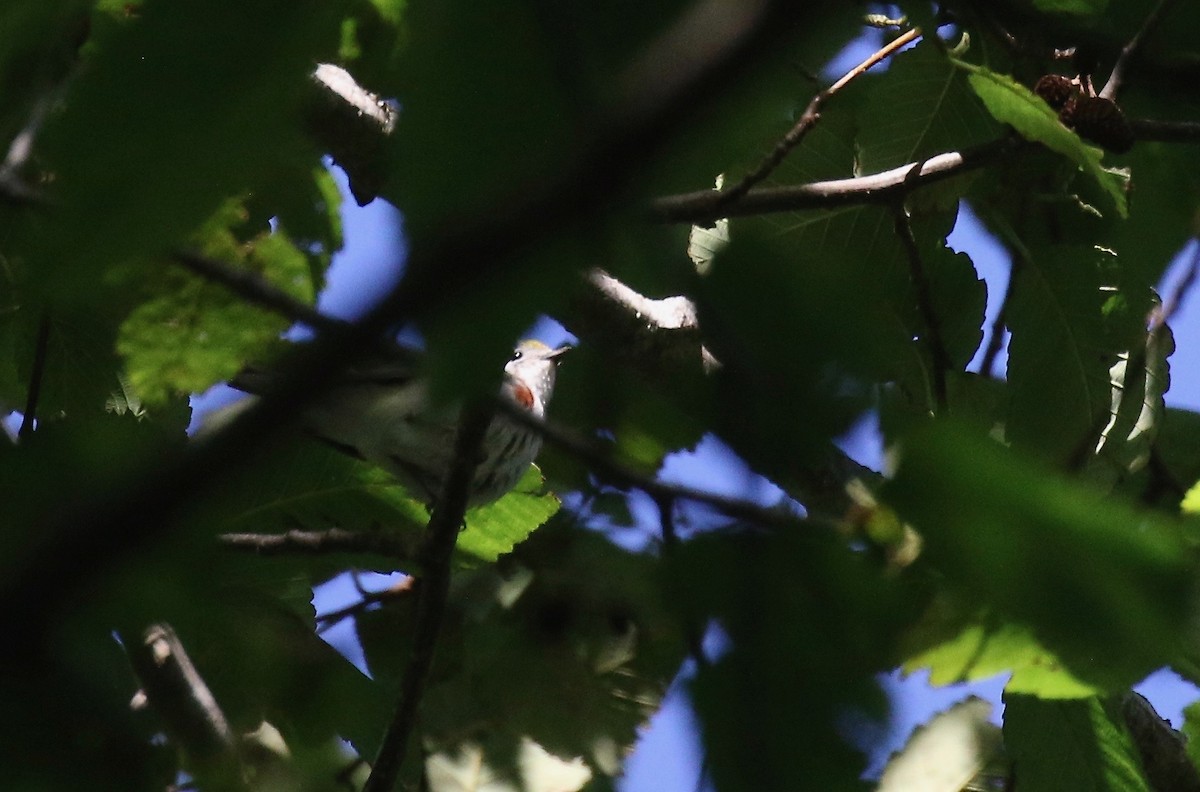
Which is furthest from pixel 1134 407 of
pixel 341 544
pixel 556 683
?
pixel 341 544

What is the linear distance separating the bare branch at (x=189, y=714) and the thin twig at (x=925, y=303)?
1703 mm

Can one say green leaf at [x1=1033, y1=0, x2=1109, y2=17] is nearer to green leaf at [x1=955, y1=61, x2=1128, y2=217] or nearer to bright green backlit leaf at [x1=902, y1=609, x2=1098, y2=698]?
bright green backlit leaf at [x1=902, y1=609, x2=1098, y2=698]

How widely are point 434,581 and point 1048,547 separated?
1745 millimetres

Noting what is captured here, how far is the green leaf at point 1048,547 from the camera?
0.60m

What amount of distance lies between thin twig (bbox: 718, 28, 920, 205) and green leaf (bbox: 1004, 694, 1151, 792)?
106 cm

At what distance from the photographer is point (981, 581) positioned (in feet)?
2.09

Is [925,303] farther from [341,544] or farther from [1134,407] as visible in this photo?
[341,544]

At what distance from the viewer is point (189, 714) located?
1352 mm

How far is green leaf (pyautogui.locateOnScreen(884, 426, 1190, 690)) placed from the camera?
60 centimetres

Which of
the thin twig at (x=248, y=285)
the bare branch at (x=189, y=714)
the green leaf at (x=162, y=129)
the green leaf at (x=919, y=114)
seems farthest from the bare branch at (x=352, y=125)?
the green leaf at (x=162, y=129)

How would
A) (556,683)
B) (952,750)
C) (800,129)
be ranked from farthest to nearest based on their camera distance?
(800,129) < (952,750) < (556,683)

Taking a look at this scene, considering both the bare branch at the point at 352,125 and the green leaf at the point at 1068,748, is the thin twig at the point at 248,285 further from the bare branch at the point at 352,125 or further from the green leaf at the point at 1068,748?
the bare branch at the point at 352,125

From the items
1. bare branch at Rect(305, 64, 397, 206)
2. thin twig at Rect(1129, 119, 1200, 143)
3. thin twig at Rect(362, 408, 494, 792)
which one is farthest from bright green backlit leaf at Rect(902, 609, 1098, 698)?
bare branch at Rect(305, 64, 397, 206)

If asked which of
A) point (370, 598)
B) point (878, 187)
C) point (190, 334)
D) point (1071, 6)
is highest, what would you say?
point (1071, 6)
